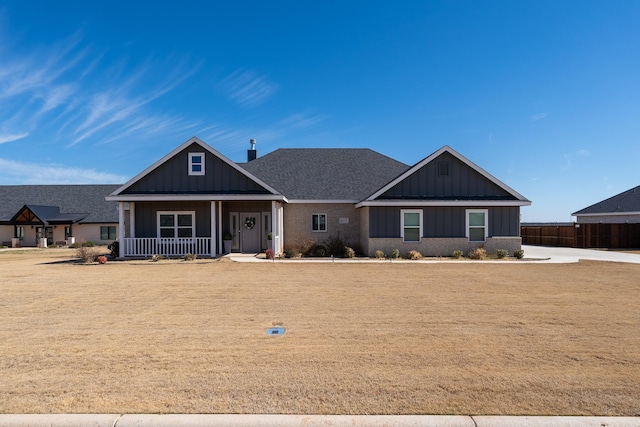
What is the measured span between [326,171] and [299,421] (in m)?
23.7

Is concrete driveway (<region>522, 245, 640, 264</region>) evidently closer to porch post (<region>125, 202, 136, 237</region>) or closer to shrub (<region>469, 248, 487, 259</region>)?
shrub (<region>469, 248, 487, 259</region>)

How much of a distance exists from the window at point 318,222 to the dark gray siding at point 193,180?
14.8ft

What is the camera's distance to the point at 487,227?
21656mm

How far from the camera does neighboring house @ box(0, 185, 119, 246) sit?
120ft

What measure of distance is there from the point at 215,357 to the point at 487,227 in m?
19.4

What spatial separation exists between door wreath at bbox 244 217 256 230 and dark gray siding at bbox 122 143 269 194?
288 cm

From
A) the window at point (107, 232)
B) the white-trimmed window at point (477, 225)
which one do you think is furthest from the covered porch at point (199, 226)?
the window at point (107, 232)

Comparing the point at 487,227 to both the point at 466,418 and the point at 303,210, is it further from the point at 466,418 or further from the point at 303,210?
the point at 466,418

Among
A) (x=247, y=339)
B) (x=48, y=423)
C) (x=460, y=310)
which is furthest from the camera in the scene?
(x=460, y=310)

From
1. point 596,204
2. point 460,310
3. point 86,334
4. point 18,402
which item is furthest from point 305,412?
point 596,204

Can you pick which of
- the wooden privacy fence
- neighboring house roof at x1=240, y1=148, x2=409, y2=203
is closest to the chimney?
neighboring house roof at x1=240, y1=148, x2=409, y2=203

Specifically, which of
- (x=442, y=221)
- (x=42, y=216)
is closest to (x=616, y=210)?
(x=442, y=221)

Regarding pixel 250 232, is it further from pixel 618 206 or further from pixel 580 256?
pixel 618 206

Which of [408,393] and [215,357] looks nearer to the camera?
[408,393]
